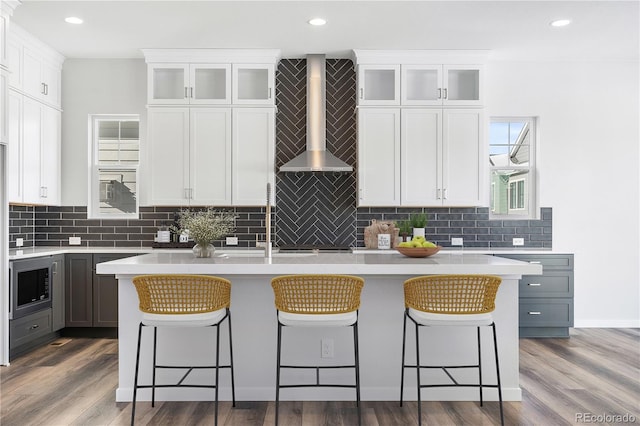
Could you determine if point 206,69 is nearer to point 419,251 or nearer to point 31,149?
point 31,149

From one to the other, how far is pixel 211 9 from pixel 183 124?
1423mm

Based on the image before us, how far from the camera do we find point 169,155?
5.23 m

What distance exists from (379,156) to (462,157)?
2.89ft

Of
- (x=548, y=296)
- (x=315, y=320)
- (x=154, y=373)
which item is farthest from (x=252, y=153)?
(x=548, y=296)

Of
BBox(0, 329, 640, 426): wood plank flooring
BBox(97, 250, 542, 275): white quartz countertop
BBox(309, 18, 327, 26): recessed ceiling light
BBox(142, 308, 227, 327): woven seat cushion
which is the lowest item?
BBox(0, 329, 640, 426): wood plank flooring

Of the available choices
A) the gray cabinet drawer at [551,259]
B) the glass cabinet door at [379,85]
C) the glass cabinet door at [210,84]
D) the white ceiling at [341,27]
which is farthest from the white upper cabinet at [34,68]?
the gray cabinet drawer at [551,259]

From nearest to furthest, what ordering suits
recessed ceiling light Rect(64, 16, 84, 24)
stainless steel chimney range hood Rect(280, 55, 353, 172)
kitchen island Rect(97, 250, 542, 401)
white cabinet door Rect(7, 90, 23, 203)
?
kitchen island Rect(97, 250, 542, 401) < recessed ceiling light Rect(64, 16, 84, 24) < white cabinet door Rect(7, 90, 23, 203) < stainless steel chimney range hood Rect(280, 55, 353, 172)

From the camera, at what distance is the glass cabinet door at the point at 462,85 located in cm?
525

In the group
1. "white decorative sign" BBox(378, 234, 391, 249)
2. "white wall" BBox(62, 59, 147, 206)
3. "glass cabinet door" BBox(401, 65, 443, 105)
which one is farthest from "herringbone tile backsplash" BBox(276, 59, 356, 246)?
"white wall" BBox(62, 59, 147, 206)

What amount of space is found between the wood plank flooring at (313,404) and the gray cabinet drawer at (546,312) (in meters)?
0.70

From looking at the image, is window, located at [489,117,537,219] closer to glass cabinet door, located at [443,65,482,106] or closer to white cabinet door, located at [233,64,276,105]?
glass cabinet door, located at [443,65,482,106]

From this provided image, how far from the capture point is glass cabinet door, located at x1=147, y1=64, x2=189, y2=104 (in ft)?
17.1

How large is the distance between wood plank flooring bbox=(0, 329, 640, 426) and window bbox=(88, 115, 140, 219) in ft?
6.15

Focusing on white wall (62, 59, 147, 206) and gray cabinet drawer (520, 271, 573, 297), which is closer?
gray cabinet drawer (520, 271, 573, 297)
